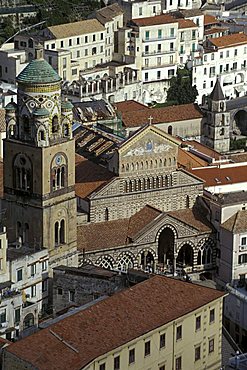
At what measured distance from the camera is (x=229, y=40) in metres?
122

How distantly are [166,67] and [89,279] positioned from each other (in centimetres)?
5638

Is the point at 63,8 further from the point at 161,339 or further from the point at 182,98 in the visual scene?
the point at 161,339

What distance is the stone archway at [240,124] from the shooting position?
110 m

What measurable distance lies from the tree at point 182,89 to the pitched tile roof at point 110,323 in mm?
54738

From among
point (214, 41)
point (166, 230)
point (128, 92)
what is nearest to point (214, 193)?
point (166, 230)

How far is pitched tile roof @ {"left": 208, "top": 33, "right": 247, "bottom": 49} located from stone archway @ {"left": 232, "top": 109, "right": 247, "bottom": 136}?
37.9 feet

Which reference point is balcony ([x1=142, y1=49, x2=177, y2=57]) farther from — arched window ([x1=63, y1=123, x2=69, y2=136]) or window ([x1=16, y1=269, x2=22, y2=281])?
window ([x1=16, y1=269, x2=22, y2=281])

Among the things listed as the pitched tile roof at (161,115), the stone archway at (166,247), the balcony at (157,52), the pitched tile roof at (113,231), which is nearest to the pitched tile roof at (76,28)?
the balcony at (157,52)

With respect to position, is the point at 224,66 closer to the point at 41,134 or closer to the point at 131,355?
the point at 41,134

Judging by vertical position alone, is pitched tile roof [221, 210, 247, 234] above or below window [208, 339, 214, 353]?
above

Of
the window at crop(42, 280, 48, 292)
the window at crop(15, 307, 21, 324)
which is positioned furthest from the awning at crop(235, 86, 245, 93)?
the window at crop(15, 307, 21, 324)

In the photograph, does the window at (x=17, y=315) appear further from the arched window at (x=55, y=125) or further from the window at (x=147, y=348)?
the arched window at (x=55, y=125)

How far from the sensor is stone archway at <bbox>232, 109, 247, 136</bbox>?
110 meters

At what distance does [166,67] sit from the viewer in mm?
118750
